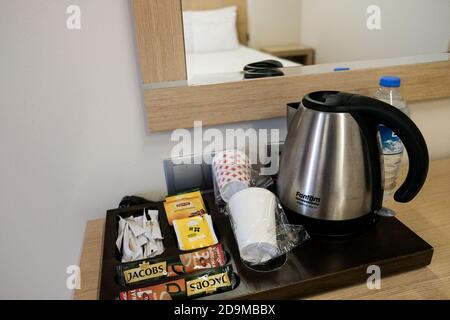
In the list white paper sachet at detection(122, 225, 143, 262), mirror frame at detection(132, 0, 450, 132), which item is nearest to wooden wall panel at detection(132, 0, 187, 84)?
mirror frame at detection(132, 0, 450, 132)

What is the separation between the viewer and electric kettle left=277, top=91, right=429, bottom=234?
0.48m

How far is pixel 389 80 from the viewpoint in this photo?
630 millimetres

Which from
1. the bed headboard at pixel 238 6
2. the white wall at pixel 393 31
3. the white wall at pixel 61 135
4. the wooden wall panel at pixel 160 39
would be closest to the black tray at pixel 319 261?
A: the white wall at pixel 61 135

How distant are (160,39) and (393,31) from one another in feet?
2.13

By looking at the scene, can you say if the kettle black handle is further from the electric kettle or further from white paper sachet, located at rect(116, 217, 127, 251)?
white paper sachet, located at rect(116, 217, 127, 251)

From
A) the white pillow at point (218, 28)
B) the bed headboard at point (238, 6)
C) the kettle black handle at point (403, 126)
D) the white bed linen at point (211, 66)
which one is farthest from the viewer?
the bed headboard at point (238, 6)

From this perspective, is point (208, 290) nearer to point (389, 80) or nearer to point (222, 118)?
point (222, 118)

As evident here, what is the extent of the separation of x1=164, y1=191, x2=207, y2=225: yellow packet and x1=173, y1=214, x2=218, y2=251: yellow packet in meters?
→ 0.03

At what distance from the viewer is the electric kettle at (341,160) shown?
0.48 metres

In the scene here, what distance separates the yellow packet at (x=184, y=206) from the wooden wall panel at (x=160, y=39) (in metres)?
0.23

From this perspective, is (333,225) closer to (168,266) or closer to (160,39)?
(168,266)

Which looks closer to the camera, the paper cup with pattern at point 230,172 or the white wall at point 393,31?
the paper cup with pattern at point 230,172

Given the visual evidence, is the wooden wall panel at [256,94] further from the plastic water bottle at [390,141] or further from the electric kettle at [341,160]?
the electric kettle at [341,160]
